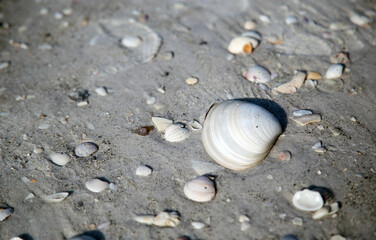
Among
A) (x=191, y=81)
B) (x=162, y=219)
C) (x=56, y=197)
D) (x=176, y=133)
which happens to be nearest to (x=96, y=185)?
(x=56, y=197)

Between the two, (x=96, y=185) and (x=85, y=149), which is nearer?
(x=96, y=185)

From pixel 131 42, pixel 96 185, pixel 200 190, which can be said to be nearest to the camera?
pixel 200 190

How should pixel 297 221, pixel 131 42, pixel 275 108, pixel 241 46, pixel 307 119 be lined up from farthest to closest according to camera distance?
pixel 131 42
pixel 241 46
pixel 275 108
pixel 307 119
pixel 297 221

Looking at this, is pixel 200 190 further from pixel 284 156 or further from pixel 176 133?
pixel 284 156

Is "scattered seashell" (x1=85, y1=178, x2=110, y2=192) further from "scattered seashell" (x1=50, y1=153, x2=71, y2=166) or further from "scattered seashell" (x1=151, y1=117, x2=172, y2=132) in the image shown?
"scattered seashell" (x1=151, y1=117, x2=172, y2=132)

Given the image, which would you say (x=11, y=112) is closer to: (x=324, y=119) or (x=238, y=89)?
(x=238, y=89)

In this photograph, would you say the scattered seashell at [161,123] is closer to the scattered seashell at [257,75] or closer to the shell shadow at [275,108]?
the shell shadow at [275,108]

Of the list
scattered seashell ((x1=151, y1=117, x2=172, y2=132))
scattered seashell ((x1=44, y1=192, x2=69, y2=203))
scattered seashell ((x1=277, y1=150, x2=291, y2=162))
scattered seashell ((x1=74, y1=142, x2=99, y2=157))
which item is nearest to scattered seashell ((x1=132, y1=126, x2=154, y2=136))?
scattered seashell ((x1=151, y1=117, x2=172, y2=132))
